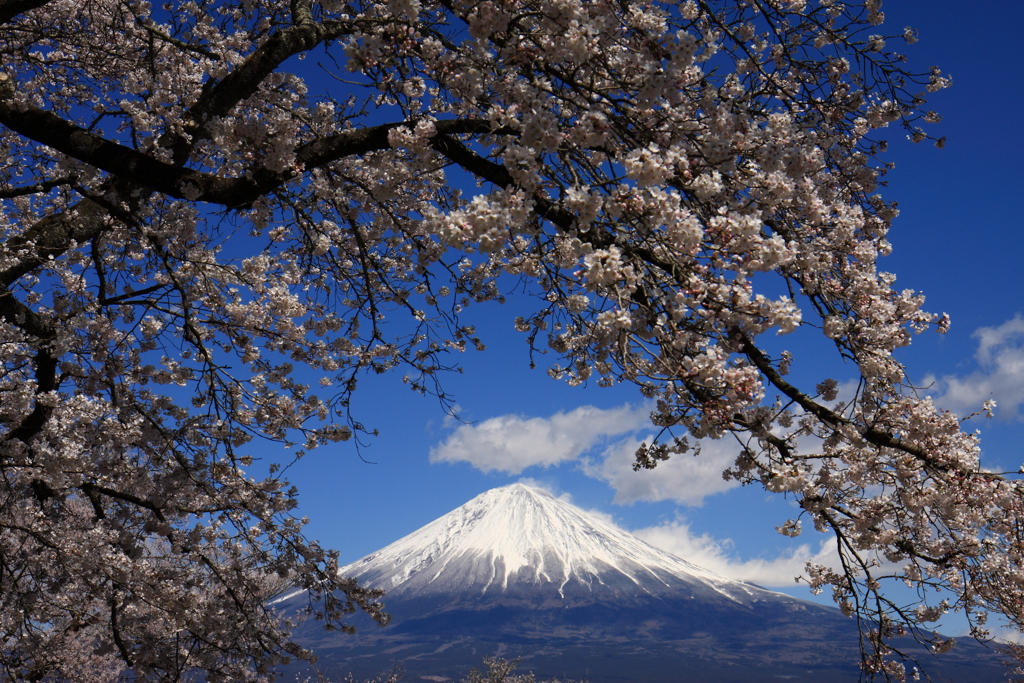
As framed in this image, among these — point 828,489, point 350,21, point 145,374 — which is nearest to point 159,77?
point 350,21

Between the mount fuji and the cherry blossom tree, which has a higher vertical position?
the cherry blossom tree

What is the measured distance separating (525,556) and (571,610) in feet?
61.2

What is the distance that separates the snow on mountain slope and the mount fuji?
330 mm

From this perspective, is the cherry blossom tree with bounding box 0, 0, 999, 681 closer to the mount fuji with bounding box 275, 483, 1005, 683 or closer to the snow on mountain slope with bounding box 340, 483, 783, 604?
the mount fuji with bounding box 275, 483, 1005, 683

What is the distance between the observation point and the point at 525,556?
172 m

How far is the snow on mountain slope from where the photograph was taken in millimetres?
168250

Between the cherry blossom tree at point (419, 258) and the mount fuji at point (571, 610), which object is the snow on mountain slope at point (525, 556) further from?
the cherry blossom tree at point (419, 258)

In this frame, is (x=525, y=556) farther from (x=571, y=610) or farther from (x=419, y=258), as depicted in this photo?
(x=419, y=258)

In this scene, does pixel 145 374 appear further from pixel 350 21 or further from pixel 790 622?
pixel 790 622

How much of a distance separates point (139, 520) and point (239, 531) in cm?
156

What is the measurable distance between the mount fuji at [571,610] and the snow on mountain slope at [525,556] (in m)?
0.33

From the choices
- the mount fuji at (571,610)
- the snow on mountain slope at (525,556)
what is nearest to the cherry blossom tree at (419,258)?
the mount fuji at (571,610)

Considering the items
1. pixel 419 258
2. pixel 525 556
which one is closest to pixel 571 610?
pixel 525 556

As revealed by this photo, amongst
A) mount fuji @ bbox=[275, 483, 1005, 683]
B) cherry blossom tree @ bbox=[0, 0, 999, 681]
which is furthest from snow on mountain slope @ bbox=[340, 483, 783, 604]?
cherry blossom tree @ bbox=[0, 0, 999, 681]
